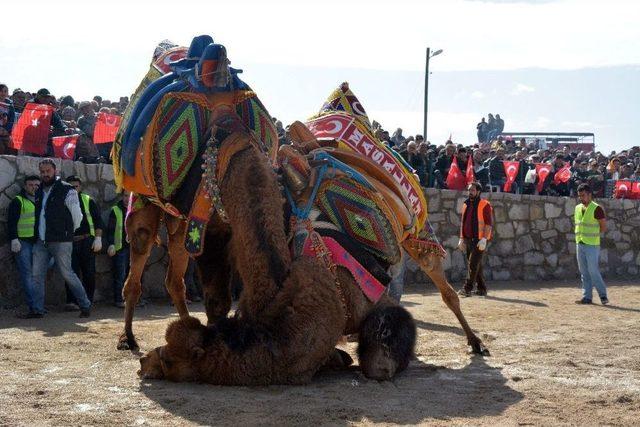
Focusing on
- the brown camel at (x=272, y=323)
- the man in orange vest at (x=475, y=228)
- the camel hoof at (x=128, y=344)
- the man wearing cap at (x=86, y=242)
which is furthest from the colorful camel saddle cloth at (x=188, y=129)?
the man in orange vest at (x=475, y=228)

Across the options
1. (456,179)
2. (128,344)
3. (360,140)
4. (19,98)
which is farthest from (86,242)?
(456,179)

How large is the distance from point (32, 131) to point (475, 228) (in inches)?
267

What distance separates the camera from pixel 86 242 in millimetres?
11523

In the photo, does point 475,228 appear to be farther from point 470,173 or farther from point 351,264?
point 351,264

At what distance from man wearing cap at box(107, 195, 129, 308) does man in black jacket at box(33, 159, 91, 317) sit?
1004 mm

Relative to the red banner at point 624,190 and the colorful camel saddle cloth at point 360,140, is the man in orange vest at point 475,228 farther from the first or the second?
the red banner at point 624,190

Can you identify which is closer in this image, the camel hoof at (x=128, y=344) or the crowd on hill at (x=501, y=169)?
the camel hoof at (x=128, y=344)

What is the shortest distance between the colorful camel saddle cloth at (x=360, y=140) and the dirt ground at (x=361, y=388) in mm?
1384

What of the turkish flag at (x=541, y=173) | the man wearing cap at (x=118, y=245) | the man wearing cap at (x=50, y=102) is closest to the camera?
the man wearing cap at (x=118, y=245)

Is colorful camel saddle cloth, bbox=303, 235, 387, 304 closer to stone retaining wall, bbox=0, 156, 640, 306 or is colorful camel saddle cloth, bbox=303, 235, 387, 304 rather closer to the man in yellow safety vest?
the man in yellow safety vest

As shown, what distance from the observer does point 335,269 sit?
241 inches

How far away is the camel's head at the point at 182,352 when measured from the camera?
5.52 m

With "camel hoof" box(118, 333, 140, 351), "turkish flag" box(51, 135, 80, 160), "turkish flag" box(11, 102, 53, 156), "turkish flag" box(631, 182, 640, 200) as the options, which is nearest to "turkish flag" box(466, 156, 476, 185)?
"turkish flag" box(631, 182, 640, 200)

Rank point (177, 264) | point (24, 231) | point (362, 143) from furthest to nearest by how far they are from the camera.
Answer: point (24, 231) < point (177, 264) < point (362, 143)
